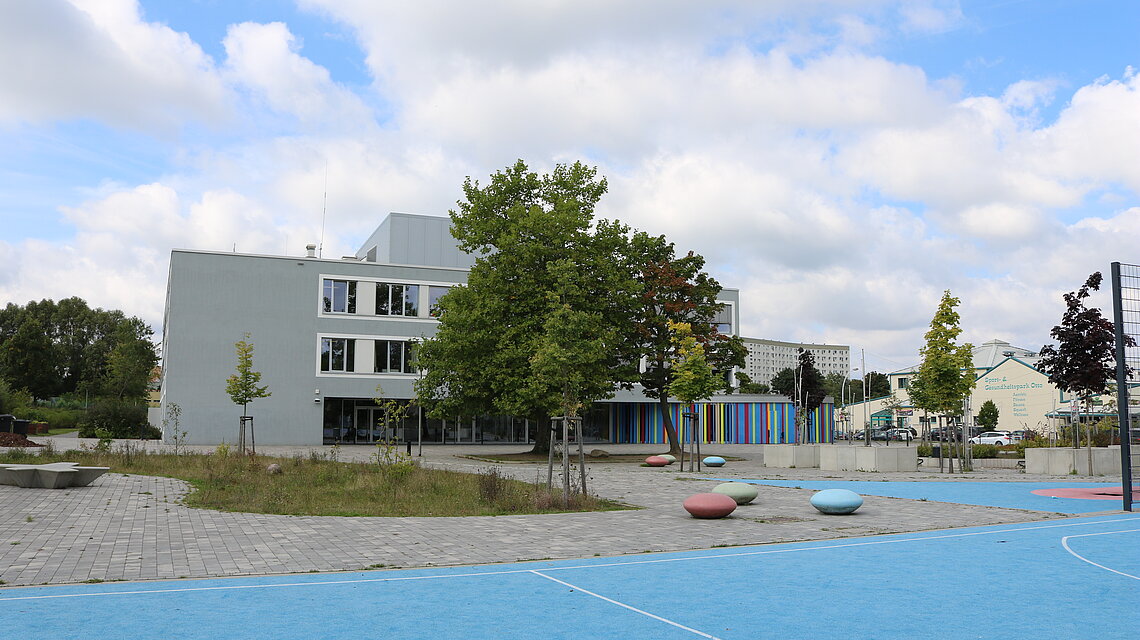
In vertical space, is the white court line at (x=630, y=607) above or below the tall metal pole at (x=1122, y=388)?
below

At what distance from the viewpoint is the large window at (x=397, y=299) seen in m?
51.9

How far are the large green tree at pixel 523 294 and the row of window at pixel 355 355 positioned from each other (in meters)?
Result: 11.8

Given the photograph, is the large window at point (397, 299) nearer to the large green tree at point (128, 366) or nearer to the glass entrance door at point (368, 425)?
the glass entrance door at point (368, 425)

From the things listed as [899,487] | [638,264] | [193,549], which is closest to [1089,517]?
[899,487]

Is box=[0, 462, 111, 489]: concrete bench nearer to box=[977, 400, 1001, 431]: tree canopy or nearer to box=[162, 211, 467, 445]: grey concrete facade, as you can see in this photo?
box=[162, 211, 467, 445]: grey concrete facade

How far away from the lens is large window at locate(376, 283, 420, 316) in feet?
170

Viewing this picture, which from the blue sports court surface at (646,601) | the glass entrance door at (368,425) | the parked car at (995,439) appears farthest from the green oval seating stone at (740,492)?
the parked car at (995,439)

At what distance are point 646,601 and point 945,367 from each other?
949 inches

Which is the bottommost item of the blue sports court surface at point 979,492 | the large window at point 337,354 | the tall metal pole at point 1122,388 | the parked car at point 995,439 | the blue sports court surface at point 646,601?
the parked car at point 995,439

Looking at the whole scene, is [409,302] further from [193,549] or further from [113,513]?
[193,549]

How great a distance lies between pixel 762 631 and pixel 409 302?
46.9m

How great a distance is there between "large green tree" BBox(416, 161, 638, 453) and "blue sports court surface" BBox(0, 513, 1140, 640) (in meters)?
23.0

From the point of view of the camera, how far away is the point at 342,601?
823 cm

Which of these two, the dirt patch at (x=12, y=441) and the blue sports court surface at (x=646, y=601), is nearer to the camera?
the blue sports court surface at (x=646, y=601)
